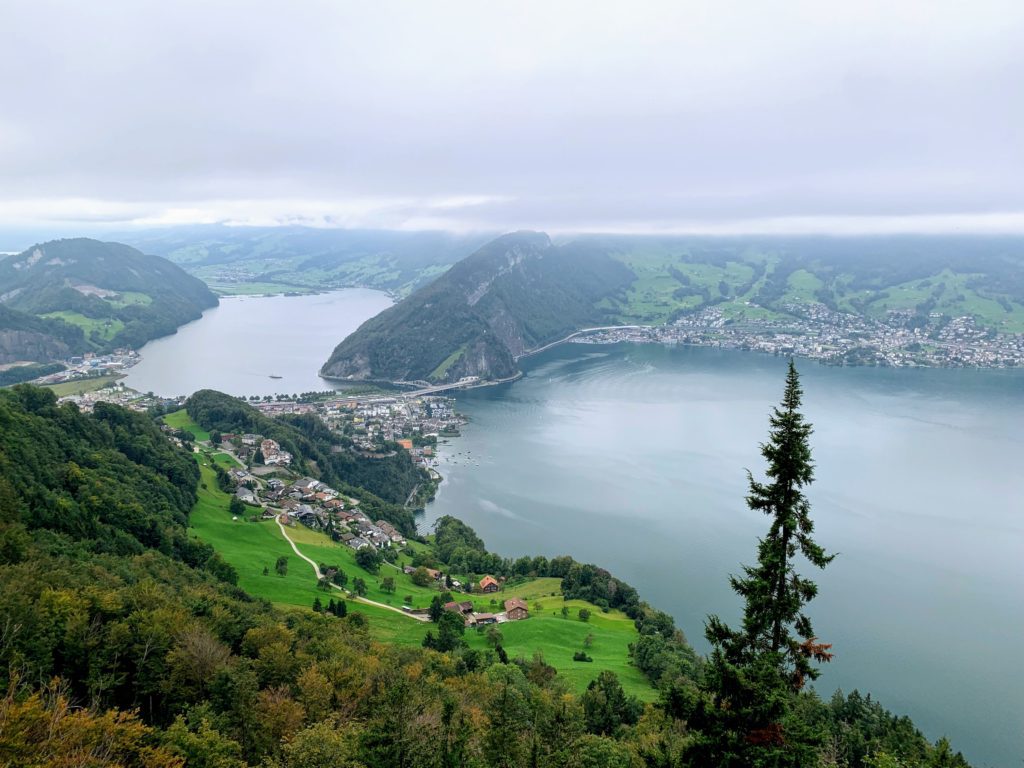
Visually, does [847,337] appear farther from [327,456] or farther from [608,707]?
[608,707]

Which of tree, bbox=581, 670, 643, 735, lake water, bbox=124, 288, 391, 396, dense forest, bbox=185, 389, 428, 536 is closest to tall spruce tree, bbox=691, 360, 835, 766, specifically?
tree, bbox=581, 670, 643, 735

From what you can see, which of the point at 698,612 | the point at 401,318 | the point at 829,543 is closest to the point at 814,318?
the point at 401,318

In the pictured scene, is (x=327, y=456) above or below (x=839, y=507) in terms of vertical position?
above

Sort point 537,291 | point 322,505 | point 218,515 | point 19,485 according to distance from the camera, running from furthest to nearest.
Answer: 1. point 537,291
2. point 322,505
3. point 218,515
4. point 19,485

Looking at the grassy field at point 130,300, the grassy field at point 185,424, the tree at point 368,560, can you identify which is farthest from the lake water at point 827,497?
the grassy field at point 130,300

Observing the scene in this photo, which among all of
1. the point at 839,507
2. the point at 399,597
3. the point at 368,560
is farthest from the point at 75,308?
the point at 839,507

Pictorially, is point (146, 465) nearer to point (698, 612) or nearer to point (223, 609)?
point (223, 609)

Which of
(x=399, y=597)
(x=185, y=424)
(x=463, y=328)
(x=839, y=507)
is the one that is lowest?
(x=399, y=597)
